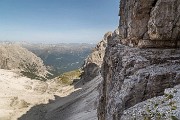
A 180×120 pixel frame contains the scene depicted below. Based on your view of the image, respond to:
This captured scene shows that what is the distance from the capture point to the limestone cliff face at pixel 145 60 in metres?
30.5

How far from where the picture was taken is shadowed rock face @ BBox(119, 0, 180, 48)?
38.4 metres

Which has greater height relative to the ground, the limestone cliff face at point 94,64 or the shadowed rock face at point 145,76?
the shadowed rock face at point 145,76

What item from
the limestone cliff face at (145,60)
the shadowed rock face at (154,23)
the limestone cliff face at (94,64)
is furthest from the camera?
the limestone cliff face at (94,64)

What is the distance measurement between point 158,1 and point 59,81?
141 m

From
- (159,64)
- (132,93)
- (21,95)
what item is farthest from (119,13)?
(21,95)

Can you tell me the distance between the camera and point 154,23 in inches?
1555

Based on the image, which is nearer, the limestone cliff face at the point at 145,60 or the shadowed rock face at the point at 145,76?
the shadowed rock face at the point at 145,76

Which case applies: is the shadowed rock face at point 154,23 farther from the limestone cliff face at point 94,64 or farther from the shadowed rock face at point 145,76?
the limestone cliff face at point 94,64

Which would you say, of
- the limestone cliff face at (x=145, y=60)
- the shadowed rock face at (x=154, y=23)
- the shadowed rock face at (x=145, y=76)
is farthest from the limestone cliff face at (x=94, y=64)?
the shadowed rock face at (x=145, y=76)

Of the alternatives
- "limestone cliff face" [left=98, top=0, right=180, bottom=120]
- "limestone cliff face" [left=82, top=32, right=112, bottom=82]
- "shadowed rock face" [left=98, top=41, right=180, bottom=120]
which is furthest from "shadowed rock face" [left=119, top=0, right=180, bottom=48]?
"limestone cliff face" [left=82, top=32, right=112, bottom=82]

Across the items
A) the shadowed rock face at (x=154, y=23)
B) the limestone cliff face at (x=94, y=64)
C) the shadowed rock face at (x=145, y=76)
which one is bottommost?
the limestone cliff face at (x=94, y=64)

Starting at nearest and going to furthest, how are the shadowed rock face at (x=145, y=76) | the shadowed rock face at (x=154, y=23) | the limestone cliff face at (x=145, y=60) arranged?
1. the shadowed rock face at (x=145, y=76)
2. the limestone cliff face at (x=145, y=60)
3. the shadowed rock face at (x=154, y=23)

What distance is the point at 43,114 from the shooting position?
97.8m

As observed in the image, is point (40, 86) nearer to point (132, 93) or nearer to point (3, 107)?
point (3, 107)
